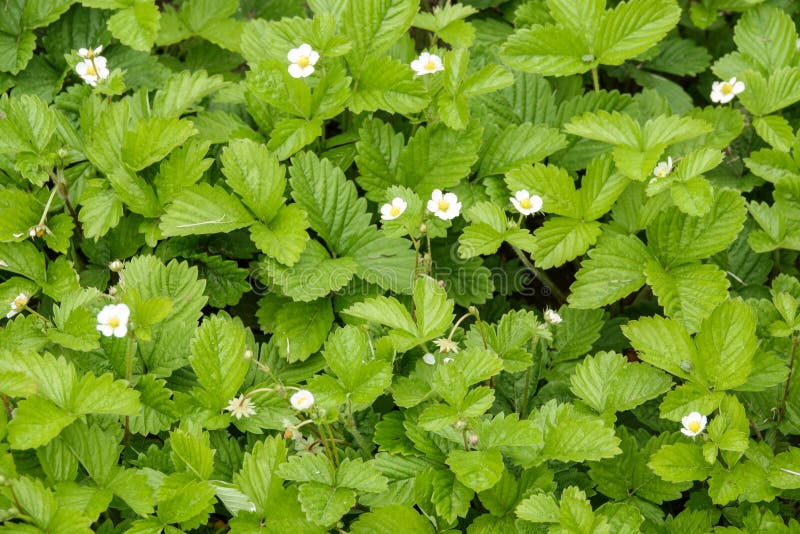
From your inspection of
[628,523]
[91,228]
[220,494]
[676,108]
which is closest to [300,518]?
[220,494]

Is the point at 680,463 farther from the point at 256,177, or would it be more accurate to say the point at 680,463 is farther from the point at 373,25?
the point at 373,25

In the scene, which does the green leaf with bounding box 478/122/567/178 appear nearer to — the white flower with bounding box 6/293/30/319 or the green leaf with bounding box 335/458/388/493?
the green leaf with bounding box 335/458/388/493

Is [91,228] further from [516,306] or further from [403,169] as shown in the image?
[516,306]

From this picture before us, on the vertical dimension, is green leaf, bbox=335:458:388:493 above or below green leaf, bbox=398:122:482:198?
below

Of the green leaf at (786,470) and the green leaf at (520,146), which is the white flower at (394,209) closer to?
the green leaf at (520,146)

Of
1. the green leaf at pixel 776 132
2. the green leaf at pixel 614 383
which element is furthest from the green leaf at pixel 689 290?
the green leaf at pixel 776 132

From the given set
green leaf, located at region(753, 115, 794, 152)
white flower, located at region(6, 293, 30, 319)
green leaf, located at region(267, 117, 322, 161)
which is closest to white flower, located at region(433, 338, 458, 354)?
green leaf, located at region(267, 117, 322, 161)
